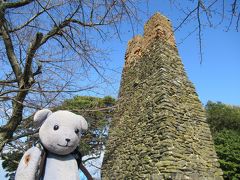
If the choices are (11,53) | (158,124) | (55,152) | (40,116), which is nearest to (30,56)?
(11,53)

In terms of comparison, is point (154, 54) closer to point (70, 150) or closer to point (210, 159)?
point (210, 159)

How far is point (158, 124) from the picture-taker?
815cm

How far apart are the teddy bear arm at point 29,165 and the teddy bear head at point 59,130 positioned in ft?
0.47

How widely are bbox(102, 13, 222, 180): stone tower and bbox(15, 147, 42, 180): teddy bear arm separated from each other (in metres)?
4.04

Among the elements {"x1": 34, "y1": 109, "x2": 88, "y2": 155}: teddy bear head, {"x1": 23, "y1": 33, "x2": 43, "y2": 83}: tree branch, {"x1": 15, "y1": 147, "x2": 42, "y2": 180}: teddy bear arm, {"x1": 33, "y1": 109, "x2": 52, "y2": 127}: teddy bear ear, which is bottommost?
{"x1": 15, "y1": 147, "x2": 42, "y2": 180}: teddy bear arm

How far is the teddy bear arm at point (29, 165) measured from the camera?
3.40m

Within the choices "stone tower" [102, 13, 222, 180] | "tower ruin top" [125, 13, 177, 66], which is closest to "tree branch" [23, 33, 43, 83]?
"stone tower" [102, 13, 222, 180]

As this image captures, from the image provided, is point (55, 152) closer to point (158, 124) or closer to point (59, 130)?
point (59, 130)

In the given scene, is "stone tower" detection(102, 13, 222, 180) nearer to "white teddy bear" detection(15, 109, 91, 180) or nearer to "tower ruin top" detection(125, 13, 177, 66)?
"tower ruin top" detection(125, 13, 177, 66)

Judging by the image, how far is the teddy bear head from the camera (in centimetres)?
359

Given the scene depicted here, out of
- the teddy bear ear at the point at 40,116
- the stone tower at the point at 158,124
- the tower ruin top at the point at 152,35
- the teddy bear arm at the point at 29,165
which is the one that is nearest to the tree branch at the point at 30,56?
the teddy bear ear at the point at 40,116

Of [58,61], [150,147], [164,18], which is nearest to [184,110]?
[150,147]

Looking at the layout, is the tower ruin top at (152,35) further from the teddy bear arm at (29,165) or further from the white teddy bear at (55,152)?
the teddy bear arm at (29,165)

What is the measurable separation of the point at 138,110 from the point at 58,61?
4.86m
